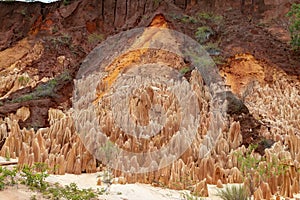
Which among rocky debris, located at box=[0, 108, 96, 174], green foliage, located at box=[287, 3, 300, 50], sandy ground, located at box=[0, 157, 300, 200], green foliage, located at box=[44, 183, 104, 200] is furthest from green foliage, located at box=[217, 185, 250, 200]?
green foliage, located at box=[287, 3, 300, 50]

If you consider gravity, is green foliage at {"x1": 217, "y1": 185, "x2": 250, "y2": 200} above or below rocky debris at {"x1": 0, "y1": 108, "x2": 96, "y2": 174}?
below

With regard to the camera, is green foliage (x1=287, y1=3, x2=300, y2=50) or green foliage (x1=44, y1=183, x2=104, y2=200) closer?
green foliage (x1=44, y1=183, x2=104, y2=200)

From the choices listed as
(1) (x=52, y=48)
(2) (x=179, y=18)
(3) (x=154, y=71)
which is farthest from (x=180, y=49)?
(1) (x=52, y=48)

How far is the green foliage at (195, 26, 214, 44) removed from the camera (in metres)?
9.81

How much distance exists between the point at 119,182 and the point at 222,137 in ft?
5.79

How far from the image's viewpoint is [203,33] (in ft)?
32.6

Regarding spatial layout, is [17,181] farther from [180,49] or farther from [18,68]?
[18,68]

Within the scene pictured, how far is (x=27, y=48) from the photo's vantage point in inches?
556

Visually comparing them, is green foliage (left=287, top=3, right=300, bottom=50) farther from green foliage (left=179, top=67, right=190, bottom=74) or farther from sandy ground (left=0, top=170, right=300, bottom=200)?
sandy ground (left=0, top=170, right=300, bottom=200)

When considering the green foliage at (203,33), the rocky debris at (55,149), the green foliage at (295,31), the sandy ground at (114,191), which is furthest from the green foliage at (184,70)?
the sandy ground at (114,191)

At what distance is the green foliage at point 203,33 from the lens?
981 cm

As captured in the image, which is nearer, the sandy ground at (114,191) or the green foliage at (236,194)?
the sandy ground at (114,191)

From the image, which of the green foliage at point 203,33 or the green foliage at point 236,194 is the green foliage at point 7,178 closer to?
the green foliage at point 236,194

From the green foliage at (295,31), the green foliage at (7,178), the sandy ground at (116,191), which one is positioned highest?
the green foliage at (295,31)
